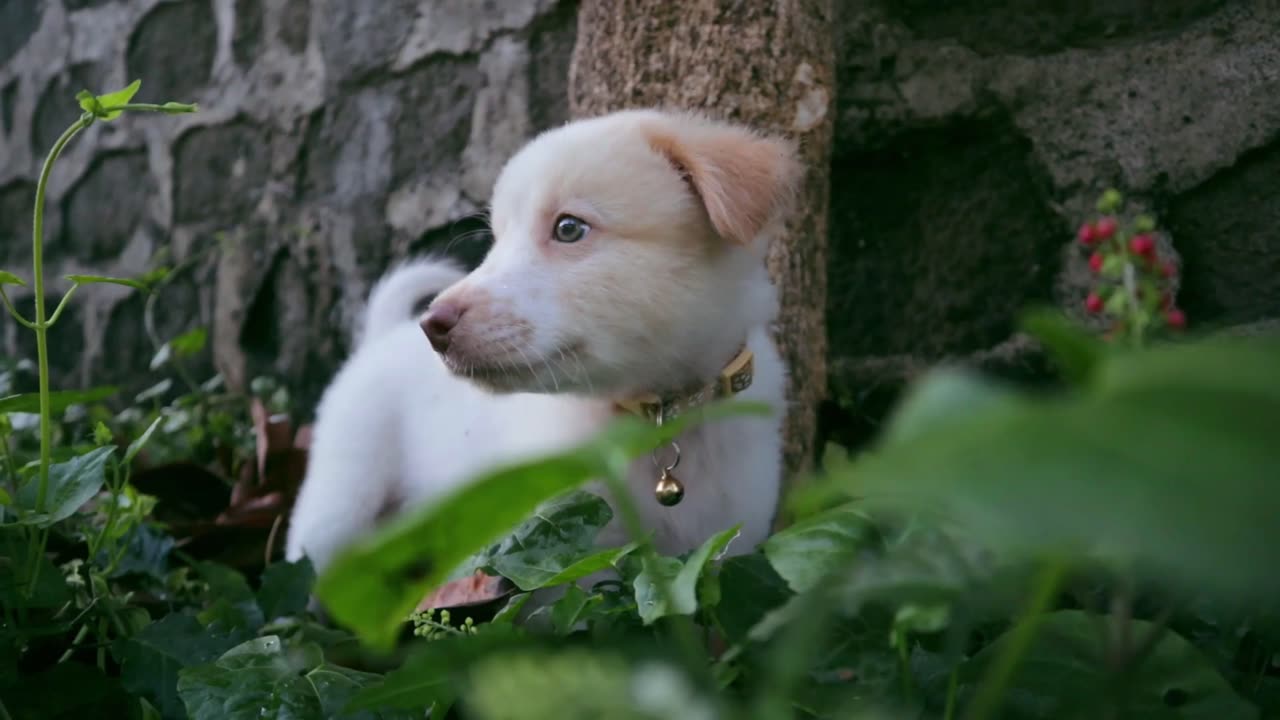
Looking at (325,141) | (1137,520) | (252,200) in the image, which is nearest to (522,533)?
(1137,520)

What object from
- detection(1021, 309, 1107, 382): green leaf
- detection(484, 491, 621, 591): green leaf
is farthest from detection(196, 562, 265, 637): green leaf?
detection(1021, 309, 1107, 382): green leaf

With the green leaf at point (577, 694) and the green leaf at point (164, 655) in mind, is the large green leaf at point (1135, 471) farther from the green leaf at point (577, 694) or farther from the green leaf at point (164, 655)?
the green leaf at point (164, 655)

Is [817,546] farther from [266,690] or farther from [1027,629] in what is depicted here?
[266,690]

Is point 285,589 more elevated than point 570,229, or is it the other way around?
point 570,229

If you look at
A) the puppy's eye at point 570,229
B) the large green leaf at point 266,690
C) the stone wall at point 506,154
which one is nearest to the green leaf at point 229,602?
the large green leaf at point 266,690

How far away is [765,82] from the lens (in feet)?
5.89

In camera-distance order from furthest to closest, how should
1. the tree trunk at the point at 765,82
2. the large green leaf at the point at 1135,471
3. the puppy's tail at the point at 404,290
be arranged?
1. the puppy's tail at the point at 404,290
2. the tree trunk at the point at 765,82
3. the large green leaf at the point at 1135,471

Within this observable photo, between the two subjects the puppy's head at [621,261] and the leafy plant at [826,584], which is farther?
the puppy's head at [621,261]

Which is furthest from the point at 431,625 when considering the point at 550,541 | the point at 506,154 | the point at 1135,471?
the point at 506,154

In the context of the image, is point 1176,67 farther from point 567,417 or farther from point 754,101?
point 567,417

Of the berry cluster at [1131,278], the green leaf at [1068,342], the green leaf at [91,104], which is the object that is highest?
the green leaf at [91,104]

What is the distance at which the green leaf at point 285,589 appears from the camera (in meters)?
1.37

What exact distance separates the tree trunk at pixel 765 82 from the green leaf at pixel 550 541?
0.89 meters

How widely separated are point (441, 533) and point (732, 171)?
1.15 meters
